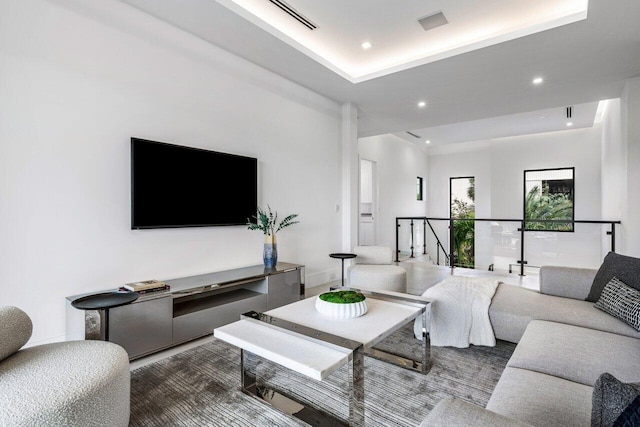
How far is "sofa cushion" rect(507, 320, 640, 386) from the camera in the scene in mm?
1557

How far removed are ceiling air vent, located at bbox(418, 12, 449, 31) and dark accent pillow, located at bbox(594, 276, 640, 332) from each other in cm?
275

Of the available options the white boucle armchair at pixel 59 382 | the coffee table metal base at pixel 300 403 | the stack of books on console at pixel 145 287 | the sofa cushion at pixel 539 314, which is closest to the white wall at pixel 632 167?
the sofa cushion at pixel 539 314

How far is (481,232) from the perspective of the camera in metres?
6.48

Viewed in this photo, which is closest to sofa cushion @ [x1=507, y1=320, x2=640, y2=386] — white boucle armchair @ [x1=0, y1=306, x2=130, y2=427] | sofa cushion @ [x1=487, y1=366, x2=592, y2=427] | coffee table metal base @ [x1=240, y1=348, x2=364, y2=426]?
sofa cushion @ [x1=487, y1=366, x2=592, y2=427]

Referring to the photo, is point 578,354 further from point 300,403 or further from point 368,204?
point 368,204

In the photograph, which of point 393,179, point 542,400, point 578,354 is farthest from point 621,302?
point 393,179

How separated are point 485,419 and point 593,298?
7.72 ft

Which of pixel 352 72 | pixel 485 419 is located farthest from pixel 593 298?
pixel 352 72

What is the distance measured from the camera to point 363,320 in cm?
213

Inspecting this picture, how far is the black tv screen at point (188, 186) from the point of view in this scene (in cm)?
289

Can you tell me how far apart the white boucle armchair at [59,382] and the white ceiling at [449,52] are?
266 cm

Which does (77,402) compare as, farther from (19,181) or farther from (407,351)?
(407,351)

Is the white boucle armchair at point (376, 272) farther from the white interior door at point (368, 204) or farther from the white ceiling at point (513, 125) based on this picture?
the white ceiling at point (513, 125)

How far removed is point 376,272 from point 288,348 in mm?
2327
